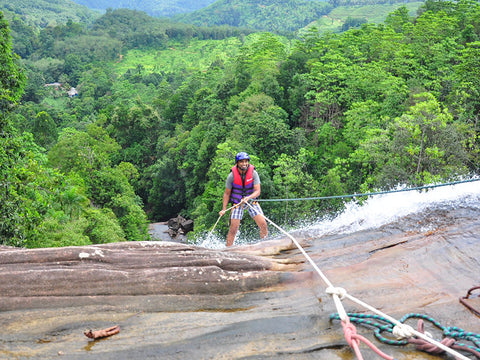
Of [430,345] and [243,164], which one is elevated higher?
[243,164]

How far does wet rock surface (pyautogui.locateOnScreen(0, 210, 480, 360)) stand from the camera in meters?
3.32

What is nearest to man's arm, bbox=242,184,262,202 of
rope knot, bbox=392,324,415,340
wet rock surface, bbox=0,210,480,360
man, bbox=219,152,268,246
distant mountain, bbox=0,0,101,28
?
man, bbox=219,152,268,246

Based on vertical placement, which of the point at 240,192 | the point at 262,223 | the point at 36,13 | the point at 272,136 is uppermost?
the point at 36,13

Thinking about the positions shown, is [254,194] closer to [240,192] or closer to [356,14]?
[240,192]

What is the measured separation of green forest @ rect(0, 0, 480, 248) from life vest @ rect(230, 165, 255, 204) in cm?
495

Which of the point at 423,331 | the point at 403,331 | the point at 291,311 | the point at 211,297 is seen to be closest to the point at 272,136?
the point at 211,297

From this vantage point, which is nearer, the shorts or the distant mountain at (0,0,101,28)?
the shorts

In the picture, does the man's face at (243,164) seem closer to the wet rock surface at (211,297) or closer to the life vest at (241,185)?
the life vest at (241,185)

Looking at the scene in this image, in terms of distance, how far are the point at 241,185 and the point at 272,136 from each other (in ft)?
74.4

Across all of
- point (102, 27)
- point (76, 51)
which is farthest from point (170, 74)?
point (102, 27)

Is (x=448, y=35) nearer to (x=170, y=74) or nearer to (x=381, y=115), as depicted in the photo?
(x=381, y=115)

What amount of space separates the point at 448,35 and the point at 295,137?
1596 cm

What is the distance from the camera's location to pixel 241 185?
23.5ft

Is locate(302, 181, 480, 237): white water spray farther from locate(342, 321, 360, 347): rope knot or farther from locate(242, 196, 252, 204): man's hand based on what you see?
locate(342, 321, 360, 347): rope knot
